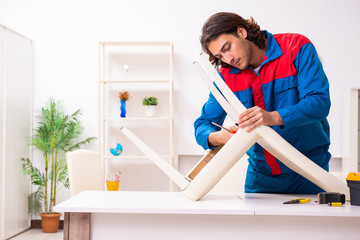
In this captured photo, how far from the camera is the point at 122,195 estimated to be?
1742 millimetres

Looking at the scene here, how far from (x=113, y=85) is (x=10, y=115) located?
3.88 feet

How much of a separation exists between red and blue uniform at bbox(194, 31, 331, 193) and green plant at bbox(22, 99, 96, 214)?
3274mm

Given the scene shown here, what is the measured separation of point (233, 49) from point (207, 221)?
0.73m

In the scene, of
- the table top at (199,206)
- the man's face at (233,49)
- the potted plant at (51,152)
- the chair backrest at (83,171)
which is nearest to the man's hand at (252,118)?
the table top at (199,206)

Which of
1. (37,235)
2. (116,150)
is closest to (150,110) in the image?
(116,150)

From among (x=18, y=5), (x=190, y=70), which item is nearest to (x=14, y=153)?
(x=18, y=5)

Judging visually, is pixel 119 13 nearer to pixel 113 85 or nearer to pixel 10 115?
pixel 113 85

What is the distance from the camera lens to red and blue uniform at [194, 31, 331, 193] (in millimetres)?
1688

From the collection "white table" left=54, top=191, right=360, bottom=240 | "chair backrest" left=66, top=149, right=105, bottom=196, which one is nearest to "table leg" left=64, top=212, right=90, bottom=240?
"white table" left=54, top=191, right=360, bottom=240

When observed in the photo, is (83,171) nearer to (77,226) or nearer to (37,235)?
(37,235)

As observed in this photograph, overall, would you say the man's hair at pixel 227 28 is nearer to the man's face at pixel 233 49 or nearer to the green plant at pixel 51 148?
the man's face at pixel 233 49

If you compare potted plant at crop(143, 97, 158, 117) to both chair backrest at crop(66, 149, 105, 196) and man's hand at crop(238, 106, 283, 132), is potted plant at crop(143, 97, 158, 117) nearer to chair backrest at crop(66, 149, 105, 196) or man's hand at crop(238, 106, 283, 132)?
chair backrest at crop(66, 149, 105, 196)

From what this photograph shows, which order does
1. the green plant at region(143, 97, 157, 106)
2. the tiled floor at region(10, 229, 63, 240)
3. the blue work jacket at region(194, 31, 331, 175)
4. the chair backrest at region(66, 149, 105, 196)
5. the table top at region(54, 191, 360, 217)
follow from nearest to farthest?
1. the table top at region(54, 191, 360, 217)
2. the blue work jacket at region(194, 31, 331, 175)
3. the chair backrest at region(66, 149, 105, 196)
4. the tiled floor at region(10, 229, 63, 240)
5. the green plant at region(143, 97, 157, 106)

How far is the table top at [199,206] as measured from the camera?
A: 1358 millimetres
